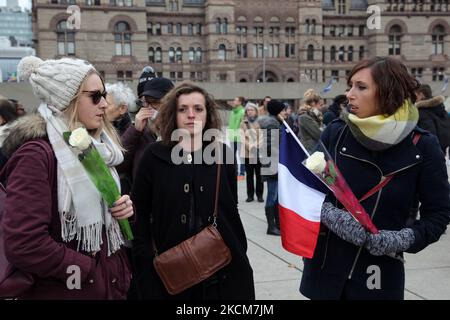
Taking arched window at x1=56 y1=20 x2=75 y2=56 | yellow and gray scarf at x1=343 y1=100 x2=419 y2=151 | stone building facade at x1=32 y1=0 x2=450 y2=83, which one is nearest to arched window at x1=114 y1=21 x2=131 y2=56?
stone building facade at x1=32 y1=0 x2=450 y2=83

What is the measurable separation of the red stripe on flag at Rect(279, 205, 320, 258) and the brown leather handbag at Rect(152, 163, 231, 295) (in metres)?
0.41

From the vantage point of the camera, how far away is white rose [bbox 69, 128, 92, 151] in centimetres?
217

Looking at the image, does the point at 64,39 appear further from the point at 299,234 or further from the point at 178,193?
the point at 299,234

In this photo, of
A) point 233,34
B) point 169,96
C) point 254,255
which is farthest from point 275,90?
point 169,96

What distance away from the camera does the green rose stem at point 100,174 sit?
2309 millimetres

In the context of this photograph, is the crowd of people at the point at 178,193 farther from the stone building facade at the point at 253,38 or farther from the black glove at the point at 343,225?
the stone building facade at the point at 253,38

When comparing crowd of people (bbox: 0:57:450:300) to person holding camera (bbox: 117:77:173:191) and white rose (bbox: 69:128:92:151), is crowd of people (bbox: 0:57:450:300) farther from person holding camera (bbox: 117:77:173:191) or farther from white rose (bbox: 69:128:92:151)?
person holding camera (bbox: 117:77:173:191)

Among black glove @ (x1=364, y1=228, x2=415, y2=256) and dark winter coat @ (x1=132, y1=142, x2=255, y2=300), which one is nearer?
black glove @ (x1=364, y1=228, x2=415, y2=256)

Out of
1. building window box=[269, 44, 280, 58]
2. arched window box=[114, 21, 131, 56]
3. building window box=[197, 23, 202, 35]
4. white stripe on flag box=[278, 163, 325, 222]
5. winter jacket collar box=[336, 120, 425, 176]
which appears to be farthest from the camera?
building window box=[269, 44, 280, 58]

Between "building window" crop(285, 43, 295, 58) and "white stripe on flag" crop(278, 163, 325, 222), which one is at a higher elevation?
"building window" crop(285, 43, 295, 58)

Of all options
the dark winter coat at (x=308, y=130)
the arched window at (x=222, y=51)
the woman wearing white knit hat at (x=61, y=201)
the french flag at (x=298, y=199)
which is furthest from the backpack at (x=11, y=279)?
the arched window at (x=222, y=51)

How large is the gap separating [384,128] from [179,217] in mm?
1262

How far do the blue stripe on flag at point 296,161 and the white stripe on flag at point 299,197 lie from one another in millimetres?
24
